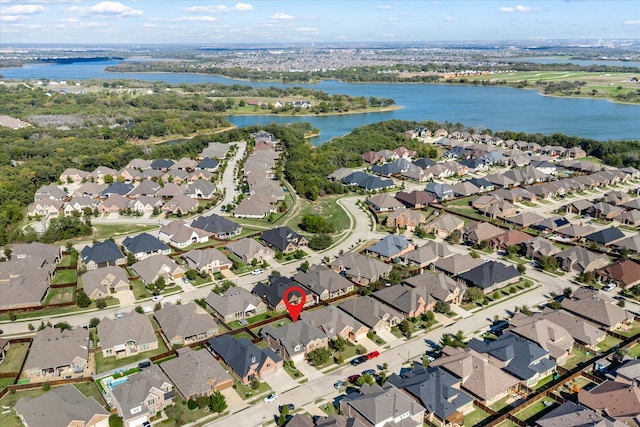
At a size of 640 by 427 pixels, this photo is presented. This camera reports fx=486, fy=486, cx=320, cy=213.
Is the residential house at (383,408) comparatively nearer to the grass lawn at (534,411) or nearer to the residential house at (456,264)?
the grass lawn at (534,411)

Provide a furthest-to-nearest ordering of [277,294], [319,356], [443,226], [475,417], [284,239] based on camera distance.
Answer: [443,226] < [284,239] < [277,294] < [319,356] < [475,417]

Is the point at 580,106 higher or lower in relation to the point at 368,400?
higher

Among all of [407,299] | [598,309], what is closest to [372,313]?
[407,299]

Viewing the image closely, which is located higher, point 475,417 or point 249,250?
point 249,250

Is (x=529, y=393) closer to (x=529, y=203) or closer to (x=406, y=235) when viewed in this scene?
(x=406, y=235)

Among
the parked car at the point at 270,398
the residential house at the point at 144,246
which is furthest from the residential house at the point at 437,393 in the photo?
the residential house at the point at 144,246

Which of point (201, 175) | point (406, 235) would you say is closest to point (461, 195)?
point (406, 235)

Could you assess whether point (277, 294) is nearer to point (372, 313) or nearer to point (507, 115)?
point (372, 313)
